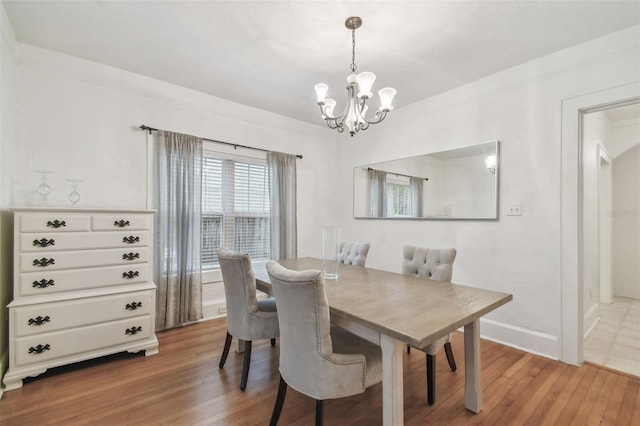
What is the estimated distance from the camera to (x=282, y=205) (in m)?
3.91

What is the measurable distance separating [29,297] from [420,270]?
115 inches

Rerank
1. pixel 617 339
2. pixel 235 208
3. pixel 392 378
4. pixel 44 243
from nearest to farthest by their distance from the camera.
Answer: pixel 392 378, pixel 44 243, pixel 617 339, pixel 235 208

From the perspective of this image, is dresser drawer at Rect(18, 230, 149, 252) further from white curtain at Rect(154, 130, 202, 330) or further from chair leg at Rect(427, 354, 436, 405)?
chair leg at Rect(427, 354, 436, 405)

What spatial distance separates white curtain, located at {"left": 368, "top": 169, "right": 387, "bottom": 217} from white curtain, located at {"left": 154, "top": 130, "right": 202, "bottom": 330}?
2267 mm

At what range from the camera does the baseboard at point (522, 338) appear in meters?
2.48

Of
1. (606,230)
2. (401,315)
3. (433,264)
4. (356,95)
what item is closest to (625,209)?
(606,230)

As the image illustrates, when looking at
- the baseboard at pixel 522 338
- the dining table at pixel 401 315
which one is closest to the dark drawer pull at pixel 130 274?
the dining table at pixel 401 315

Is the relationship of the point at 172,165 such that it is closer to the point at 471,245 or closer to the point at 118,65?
the point at 118,65

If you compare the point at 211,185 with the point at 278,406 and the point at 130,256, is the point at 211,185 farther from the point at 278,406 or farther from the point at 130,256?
the point at 278,406

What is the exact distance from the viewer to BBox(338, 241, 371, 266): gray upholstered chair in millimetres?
2793

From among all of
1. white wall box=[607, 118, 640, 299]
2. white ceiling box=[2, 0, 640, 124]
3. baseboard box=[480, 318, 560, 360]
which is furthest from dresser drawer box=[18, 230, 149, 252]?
white wall box=[607, 118, 640, 299]

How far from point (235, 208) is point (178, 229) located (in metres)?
0.75

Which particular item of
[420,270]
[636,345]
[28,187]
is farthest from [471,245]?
[28,187]

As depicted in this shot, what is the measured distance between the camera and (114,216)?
2.41 metres
